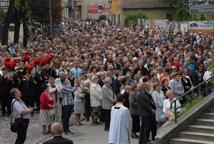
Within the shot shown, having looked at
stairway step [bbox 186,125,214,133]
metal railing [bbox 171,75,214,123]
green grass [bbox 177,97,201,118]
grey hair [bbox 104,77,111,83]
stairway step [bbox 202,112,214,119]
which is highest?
grey hair [bbox 104,77,111,83]

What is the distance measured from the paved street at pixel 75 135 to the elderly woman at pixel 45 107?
0.36 meters

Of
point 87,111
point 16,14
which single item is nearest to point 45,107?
point 87,111

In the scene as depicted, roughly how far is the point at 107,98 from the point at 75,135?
1.57 m

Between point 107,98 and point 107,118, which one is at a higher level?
point 107,98

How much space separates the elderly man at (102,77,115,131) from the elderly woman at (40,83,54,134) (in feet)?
6.14

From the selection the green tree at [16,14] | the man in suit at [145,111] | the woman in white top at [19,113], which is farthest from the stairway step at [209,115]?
the green tree at [16,14]

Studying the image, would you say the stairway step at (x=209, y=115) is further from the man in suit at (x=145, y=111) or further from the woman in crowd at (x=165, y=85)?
the man in suit at (x=145, y=111)

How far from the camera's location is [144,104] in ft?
52.8

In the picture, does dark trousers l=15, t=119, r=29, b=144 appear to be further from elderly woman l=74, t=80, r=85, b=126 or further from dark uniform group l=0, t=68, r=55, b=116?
dark uniform group l=0, t=68, r=55, b=116

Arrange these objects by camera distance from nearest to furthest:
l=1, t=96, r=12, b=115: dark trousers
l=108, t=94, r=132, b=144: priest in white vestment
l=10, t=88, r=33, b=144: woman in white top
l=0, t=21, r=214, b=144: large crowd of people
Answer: l=108, t=94, r=132, b=144: priest in white vestment, l=10, t=88, r=33, b=144: woman in white top, l=0, t=21, r=214, b=144: large crowd of people, l=1, t=96, r=12, b=115: dark trousers

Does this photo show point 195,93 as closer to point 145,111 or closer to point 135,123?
point 135,123

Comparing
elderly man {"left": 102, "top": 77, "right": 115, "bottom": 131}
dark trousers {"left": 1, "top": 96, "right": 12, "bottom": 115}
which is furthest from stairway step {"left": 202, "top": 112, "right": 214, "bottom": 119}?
dark trousers {"left": 1, "top": 96, "right": 12, "bottom": 115}

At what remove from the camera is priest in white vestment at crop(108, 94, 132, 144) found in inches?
553

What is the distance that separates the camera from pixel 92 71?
69.8 feet
